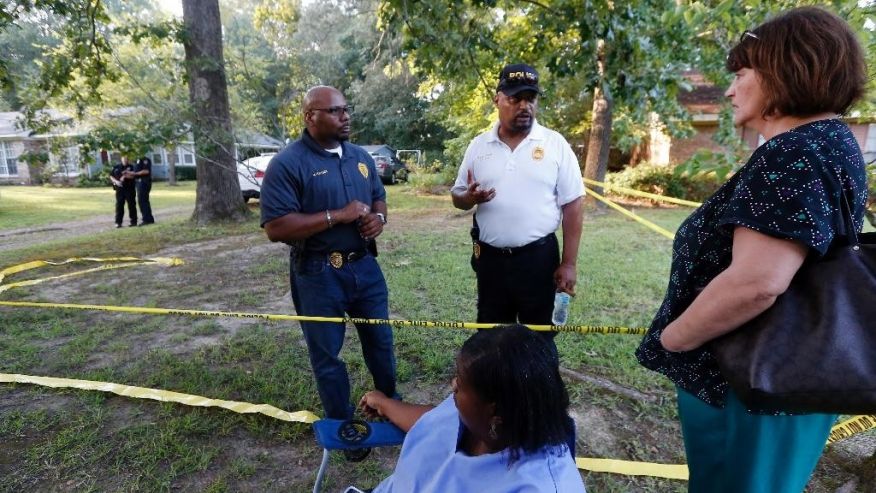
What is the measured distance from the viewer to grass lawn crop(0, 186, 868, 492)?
2609mm

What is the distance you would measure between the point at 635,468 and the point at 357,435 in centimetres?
162

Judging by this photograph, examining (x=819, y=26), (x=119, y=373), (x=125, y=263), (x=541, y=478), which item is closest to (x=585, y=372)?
(x=541, y=478)

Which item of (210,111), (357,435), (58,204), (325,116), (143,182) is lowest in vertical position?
(58,204)

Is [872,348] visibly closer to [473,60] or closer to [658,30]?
[658,30]

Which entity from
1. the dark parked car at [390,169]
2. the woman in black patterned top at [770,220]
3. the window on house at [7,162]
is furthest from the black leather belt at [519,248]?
the window on house at [7,162]

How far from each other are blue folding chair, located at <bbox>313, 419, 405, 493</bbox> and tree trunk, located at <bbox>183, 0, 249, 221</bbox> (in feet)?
22.2

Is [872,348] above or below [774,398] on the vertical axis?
above

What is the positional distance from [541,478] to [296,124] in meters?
9.52

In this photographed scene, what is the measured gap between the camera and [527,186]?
8.64 feet

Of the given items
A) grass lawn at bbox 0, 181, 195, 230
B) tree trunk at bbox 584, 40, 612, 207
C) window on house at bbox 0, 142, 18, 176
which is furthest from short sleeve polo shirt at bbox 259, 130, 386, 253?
window on house at bbox 0, 142, 18, 176

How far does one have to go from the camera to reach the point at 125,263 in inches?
284

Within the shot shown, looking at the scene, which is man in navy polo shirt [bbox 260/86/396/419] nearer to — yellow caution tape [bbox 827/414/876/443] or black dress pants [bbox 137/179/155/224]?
yellow caution tape [bbox 827/414/876/443]

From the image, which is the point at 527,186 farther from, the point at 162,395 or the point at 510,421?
the point at 162,395

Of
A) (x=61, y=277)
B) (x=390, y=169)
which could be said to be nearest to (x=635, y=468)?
(x=61, y=277)
